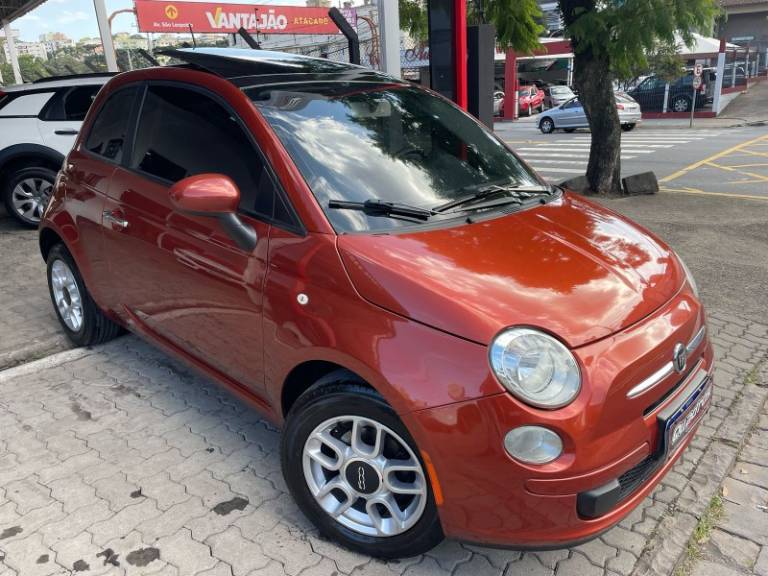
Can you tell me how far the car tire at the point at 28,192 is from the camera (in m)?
7.48

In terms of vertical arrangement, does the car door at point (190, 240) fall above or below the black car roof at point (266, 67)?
below

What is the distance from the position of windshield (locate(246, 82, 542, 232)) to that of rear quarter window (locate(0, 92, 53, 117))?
587 centimetres

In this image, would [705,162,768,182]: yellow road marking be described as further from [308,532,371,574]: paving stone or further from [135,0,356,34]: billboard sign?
[135,0,356,34]: billboard sign

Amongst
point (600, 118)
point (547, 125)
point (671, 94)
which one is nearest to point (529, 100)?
point (671, 94)

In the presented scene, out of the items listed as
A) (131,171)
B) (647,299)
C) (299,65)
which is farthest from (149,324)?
(647,299)

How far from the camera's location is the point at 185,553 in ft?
8.23

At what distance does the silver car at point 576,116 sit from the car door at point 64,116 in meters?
19.4

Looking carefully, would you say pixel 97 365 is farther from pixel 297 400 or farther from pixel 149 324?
pixel 297 400

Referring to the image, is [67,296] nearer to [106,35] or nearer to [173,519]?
[173,519]

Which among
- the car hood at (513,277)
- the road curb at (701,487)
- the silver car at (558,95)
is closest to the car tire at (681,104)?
the silver car at (558,95)

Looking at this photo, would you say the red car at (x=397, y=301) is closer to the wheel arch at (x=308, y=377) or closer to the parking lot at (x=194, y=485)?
the wheel arch at (x=308, y=377)

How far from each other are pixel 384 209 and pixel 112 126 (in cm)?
207

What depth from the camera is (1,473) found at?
3.04 m

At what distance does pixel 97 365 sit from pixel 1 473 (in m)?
1.20
